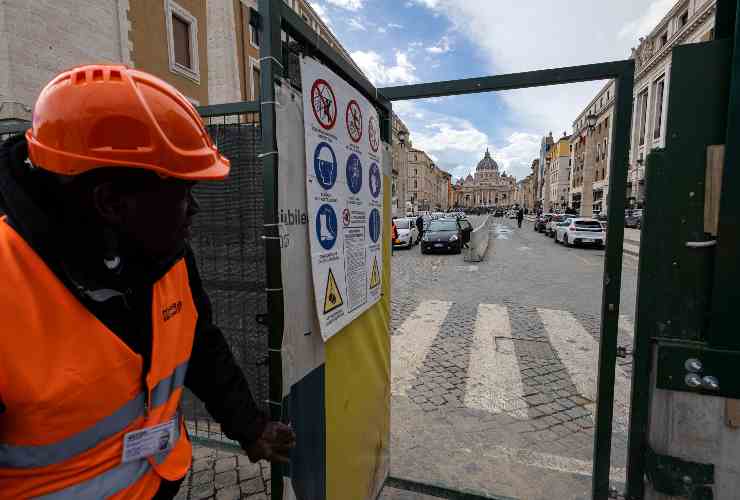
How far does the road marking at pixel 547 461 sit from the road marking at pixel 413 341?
1342 mm

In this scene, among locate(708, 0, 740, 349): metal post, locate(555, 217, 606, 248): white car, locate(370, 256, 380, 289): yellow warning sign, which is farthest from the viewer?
locate(555, 217, 606, 248): white car

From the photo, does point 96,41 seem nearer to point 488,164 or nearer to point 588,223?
point 588,223

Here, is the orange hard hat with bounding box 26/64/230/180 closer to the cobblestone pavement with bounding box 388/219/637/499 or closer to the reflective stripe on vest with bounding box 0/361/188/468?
the reflective stripe on vest with bounding box 0/361/188/468

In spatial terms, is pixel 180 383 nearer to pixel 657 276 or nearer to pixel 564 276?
pixel 657 276

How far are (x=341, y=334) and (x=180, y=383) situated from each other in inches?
32.0

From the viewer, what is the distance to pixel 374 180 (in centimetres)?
237

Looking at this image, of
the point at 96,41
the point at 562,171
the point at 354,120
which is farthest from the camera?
the point at 562,171

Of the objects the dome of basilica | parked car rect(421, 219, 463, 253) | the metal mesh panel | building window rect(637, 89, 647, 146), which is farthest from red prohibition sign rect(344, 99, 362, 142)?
the dome of basilica

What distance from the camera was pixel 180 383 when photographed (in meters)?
1.48

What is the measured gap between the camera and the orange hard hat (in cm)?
102

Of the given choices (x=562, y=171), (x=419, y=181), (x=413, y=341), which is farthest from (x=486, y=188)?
(x=413, y=341)

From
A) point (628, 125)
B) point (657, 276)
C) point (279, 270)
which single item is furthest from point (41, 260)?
point (628, 125)

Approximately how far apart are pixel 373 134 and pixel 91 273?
5.53 feet

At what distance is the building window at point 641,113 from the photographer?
134 ft
